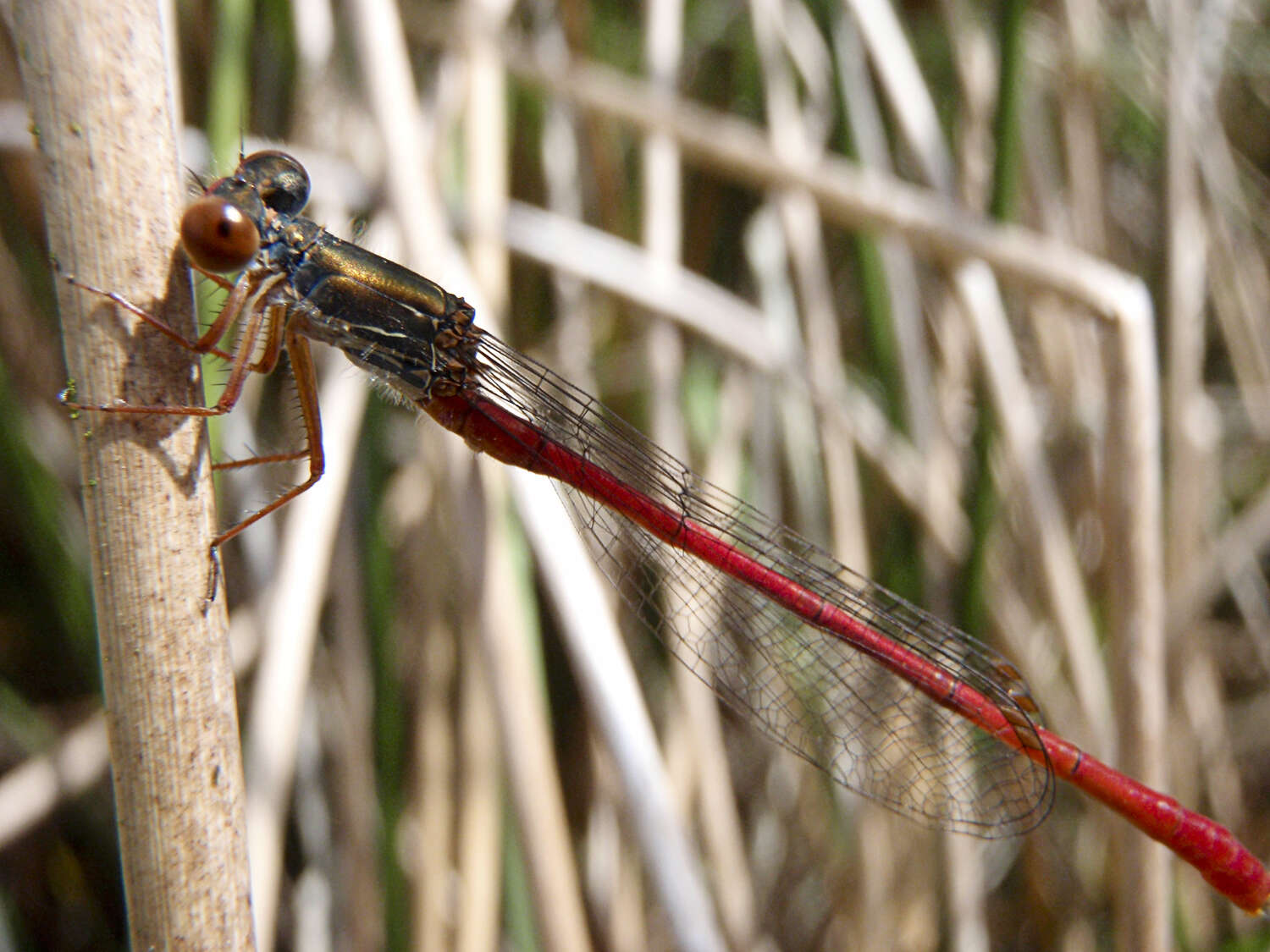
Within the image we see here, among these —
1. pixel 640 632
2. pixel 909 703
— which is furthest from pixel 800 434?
pixel 909 703

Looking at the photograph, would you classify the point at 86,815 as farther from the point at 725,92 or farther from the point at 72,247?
the point at 725,92

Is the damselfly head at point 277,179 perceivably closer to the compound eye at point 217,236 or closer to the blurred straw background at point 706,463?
the blurred straw background at point 706,463

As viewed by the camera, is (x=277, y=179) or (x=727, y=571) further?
(x=727, y=571)

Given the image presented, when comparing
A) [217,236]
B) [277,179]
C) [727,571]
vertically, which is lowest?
[727,571]

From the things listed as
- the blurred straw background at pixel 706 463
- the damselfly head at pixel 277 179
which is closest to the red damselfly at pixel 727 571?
the damselfly head at pixel 277 179

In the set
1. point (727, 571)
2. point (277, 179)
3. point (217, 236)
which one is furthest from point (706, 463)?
point (217, 236)

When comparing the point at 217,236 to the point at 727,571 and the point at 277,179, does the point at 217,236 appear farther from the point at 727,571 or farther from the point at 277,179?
the point at 727,571
